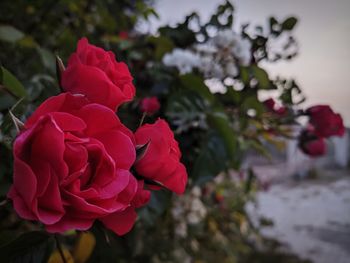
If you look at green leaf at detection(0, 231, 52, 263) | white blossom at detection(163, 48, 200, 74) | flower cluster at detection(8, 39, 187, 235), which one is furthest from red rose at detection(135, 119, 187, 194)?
white blossom at detection(163, 48, 200, 74)

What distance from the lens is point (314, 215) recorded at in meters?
2.42

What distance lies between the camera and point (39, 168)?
0.49 feet

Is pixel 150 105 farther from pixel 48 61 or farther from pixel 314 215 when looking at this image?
pixel 314 215

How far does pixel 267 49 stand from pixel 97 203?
340mm

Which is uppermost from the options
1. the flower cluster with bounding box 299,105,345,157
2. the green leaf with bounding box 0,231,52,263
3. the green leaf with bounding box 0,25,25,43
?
the green leaf with bounding box 0,25,25,43

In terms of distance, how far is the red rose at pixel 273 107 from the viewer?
1.45ft

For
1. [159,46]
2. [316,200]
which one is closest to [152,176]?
[159,46]

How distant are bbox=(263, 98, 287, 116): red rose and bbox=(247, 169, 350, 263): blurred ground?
49.8 inches

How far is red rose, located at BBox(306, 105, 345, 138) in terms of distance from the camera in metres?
0.40

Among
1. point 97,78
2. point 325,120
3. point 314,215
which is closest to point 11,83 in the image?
point 97,78

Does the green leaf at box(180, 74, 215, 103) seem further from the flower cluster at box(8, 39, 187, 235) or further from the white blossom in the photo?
the flower cluster at box(8, 39, 187, 235)

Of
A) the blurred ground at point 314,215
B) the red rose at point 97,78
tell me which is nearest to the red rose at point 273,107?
the red rose at point 97,78

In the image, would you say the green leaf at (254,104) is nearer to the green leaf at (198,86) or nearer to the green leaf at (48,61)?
the green leaf at (198,86)

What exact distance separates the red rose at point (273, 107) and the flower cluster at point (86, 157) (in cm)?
28
